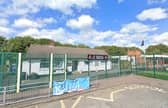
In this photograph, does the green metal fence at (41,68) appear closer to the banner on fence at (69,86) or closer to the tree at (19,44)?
the banner on fence at (69,86)

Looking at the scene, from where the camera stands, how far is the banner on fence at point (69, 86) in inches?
374

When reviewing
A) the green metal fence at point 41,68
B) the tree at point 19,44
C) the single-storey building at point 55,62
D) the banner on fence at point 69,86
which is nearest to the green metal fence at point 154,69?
the green metal fence at point 41,68

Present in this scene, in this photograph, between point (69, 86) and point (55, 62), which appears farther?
point (55, 62)

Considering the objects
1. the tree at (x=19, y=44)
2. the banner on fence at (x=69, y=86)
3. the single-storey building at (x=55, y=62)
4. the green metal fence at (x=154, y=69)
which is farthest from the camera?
the tree at (x=19, y=44)

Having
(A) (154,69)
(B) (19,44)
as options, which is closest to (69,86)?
(A) (154,69)

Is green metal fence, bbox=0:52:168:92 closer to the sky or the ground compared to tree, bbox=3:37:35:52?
closer to the ground

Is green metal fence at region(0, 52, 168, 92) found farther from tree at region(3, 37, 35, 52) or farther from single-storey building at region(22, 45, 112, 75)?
tree at region(3, 37, 35, 52)

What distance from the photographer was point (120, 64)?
786 inches

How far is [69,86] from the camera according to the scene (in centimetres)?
1017

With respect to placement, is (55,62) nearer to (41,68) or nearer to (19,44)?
(41,68)

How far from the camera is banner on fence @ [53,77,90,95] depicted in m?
9.50

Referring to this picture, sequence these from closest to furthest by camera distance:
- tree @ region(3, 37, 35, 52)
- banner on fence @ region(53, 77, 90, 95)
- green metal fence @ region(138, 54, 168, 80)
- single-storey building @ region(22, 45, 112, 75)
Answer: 1. banner on fence @ region(53, 77, 90, 95)
2. single-storey building @ region(22, 45, 112, 75)
3. green metal fence @ region(138, 54, 168, 80)
4. tree @ region(3, 37, 35, 52)

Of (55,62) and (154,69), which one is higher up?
(55,62)

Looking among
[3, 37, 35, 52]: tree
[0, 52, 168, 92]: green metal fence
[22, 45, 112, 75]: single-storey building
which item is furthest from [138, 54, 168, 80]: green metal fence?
[3, 37, 35, 52]: tree
